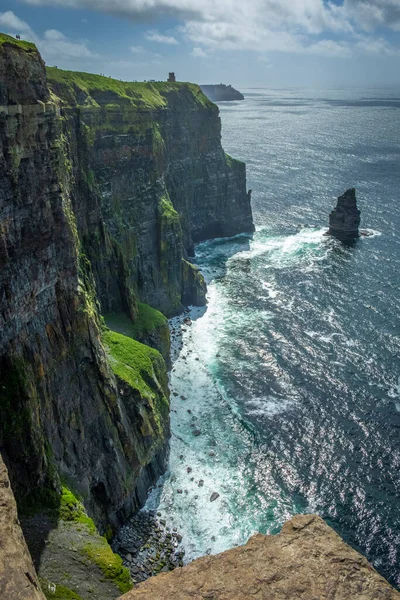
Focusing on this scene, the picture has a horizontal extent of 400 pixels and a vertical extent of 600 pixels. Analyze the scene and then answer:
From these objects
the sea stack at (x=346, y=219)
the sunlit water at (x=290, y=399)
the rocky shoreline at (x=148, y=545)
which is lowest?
the rocky shoreline at (x=148, y=545)

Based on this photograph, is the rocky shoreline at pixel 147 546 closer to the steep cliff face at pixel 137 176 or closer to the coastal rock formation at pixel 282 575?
the steep cliff face at pixel 137 176

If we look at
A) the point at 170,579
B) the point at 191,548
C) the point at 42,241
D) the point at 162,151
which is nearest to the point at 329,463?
the point at 191,548

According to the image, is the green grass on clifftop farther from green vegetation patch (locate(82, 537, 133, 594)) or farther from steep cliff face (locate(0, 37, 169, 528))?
green vegetation patch (locate(82, 537, 133, 594))

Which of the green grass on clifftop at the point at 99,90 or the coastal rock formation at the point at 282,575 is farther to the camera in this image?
the green grass on clifftop at the point at 99,90

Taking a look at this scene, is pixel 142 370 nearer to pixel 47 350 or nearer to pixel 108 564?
pixel 47 350

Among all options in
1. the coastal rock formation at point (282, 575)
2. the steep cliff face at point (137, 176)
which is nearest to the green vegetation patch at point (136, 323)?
the steep cliff face at point (137, 176)

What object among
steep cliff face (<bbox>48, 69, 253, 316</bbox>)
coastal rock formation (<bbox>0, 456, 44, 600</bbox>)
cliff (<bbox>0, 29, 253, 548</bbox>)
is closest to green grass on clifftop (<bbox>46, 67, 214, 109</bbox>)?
steep cliff face (<bbox>48, 69, 253, 316</bbox>)
